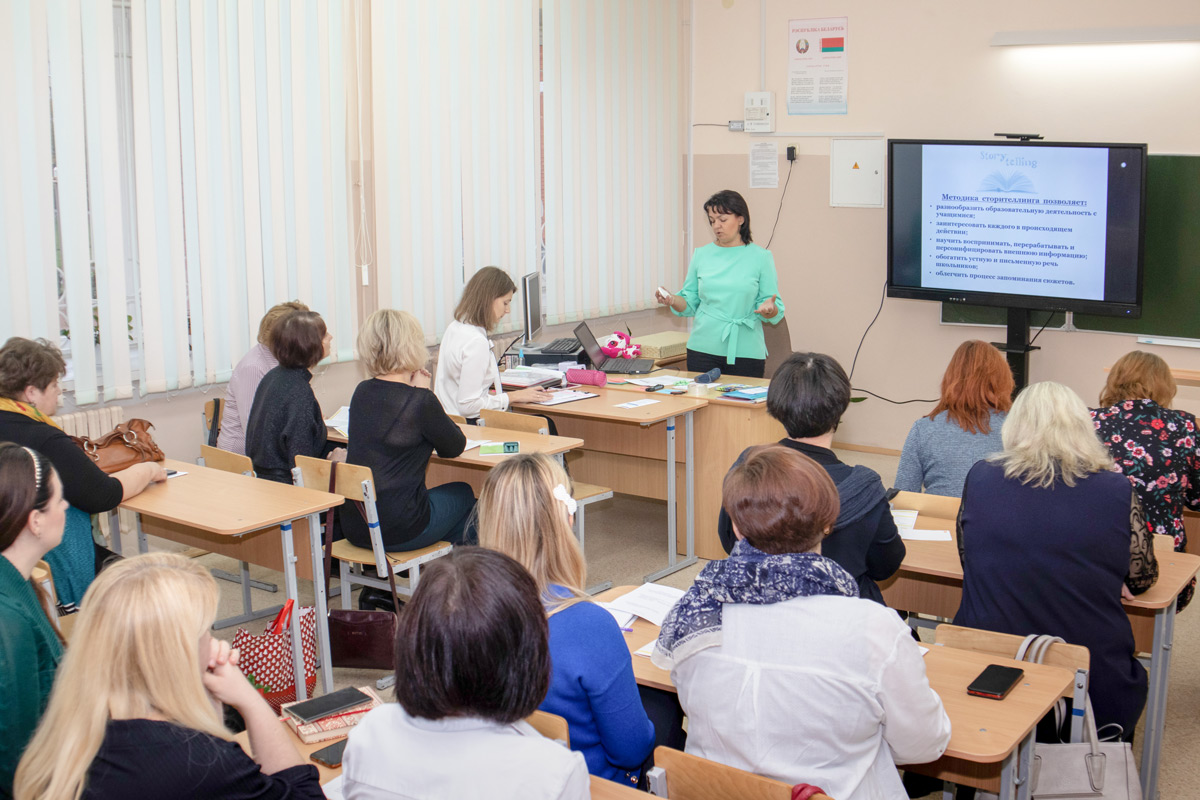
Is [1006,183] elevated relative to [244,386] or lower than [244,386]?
elevated

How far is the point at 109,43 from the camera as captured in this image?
434 cm

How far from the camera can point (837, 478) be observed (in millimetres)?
2580

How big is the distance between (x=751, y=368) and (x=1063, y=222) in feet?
6.07

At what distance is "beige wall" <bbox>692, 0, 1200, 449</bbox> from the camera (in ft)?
19.0

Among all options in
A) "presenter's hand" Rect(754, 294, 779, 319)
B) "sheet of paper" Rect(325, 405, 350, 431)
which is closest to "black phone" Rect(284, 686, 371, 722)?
"sheet of paper" Rect(325, 405, 350, 431)

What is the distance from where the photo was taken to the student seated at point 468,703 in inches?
56.7

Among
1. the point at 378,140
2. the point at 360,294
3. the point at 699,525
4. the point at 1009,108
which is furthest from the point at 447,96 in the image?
the point at 1009,108

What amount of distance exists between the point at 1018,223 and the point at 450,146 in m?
3.17

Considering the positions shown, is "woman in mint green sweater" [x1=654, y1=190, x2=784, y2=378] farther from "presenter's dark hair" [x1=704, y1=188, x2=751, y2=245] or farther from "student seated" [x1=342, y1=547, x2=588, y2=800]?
"student seated" [x1=342, y1=547, x2=588, y2=800]

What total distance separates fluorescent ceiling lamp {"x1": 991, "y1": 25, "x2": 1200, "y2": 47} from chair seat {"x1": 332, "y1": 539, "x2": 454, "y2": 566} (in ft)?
14.5

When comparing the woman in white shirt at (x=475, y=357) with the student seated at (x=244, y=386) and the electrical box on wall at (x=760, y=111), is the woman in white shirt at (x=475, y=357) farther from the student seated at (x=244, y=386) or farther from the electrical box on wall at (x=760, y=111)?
the electrical box on wall at (x=760, y=111)

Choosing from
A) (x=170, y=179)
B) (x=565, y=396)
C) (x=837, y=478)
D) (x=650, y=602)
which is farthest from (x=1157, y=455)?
(x=170, y=179)

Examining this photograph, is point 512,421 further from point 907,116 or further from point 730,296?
point 907,116

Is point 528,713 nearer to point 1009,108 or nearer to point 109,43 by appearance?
point 109,43
